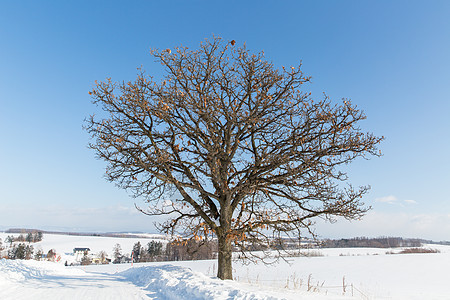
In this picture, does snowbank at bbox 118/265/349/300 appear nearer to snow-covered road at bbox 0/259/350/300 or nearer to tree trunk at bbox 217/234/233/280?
snow-covered road at bbox 0/259/350/300

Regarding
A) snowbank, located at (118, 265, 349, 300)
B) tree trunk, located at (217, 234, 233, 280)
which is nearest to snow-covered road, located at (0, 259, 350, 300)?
snowbank, located at (118, 265, 349, 300)

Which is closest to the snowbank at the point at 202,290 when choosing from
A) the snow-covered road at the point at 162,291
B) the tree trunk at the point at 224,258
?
the snow-covered road at the point at 162,291

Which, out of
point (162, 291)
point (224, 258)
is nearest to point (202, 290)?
point (162, 291)

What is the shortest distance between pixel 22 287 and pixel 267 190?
7.83 meters

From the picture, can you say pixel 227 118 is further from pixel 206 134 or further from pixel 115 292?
pixel 115 292

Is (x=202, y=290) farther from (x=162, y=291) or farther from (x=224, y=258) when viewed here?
(x=224, y=258)

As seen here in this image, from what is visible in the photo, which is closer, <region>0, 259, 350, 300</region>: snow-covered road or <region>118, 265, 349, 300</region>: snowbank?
<region>118, 265, 349, 300</region>: snowbank

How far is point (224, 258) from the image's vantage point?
8.92 meters

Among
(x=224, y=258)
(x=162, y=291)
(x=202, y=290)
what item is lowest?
(x=162, y=291)

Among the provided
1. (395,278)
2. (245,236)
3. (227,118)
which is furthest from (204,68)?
(395,278)

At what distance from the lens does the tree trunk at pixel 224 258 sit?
348 inches

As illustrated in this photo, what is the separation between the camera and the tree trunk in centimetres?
883

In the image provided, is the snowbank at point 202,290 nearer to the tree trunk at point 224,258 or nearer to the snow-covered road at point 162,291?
the snow-covered road at point 162,291

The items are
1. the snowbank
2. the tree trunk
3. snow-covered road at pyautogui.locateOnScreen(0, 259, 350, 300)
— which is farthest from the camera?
the tree trunk
